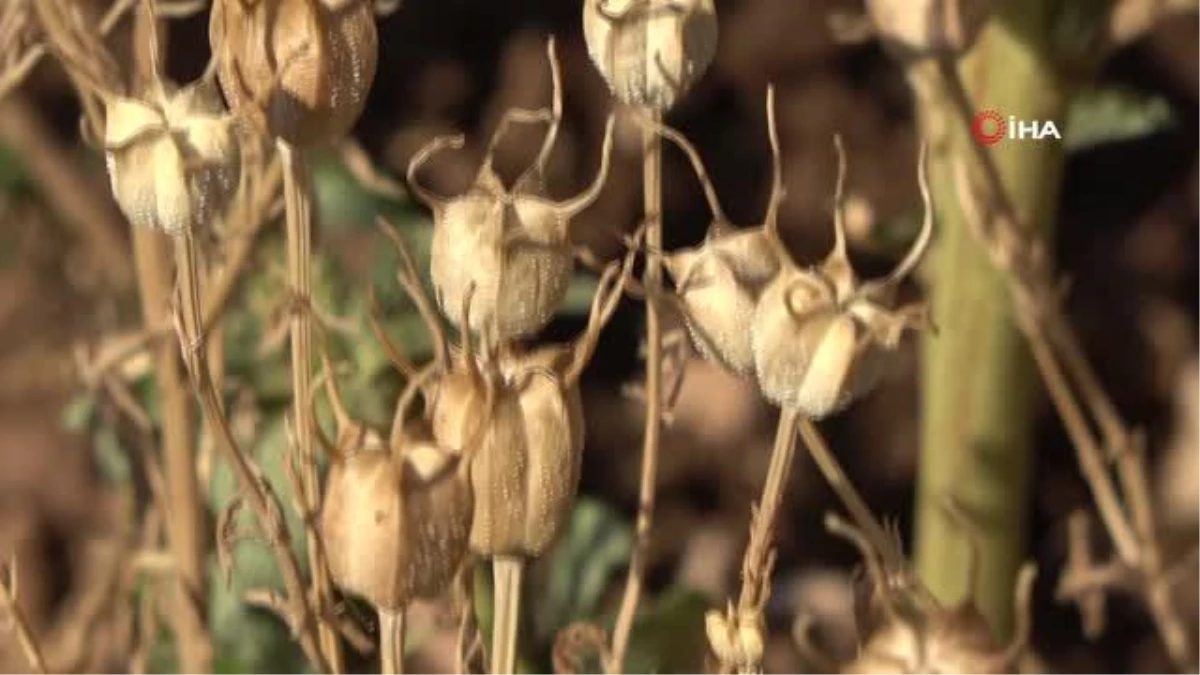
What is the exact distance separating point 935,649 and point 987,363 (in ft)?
1.17

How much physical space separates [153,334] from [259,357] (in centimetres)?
13

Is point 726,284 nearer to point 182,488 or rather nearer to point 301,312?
point 301,312

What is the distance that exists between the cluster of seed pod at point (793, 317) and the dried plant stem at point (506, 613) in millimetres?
59

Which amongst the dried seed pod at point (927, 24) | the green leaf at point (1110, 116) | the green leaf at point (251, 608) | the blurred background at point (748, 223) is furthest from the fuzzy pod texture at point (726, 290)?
the blurred background at point (748, 223)

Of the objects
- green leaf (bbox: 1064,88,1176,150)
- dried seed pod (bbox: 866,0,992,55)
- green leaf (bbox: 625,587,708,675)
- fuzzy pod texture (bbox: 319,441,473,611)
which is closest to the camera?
fuzzy pod texture (bbox: 319,441,473,611)

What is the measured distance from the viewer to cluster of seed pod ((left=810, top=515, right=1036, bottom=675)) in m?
0.44

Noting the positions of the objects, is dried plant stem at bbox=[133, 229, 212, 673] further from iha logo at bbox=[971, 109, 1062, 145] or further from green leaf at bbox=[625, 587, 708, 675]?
iha logo at bbox=[971, 109, 1062, 145]

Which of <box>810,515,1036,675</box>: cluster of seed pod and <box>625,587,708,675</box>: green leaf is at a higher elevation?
<box>810,515,1036,675</box>: cluster of seed pod

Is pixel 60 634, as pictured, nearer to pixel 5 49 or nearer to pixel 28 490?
pixel 28 490

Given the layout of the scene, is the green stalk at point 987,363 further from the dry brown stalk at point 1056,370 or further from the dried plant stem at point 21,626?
the dried plant stem at point 21,626

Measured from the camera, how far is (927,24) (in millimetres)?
552

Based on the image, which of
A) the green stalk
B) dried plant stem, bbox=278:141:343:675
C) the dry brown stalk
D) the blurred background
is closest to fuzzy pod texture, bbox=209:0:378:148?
dried plant stem, bbox=278:141:343:675

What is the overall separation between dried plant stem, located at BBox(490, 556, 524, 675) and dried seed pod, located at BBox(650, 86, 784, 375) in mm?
58

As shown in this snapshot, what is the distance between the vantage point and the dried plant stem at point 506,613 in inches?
16.4
